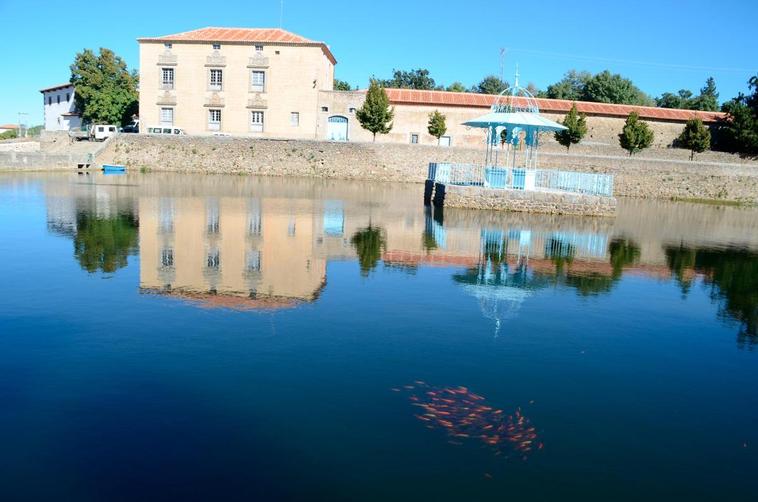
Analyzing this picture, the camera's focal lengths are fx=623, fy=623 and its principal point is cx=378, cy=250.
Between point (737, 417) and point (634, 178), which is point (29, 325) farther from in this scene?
point (634, 178)

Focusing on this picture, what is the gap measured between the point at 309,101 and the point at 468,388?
39.6 m

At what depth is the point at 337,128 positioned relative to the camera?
45438 mm

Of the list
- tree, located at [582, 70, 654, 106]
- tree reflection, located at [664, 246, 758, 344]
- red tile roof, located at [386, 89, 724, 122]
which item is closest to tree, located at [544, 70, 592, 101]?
tree, located at [582, 70, 654, 106]

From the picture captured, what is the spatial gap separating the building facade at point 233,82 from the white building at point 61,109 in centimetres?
1532

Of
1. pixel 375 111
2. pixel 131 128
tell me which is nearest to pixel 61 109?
pixel 131 128

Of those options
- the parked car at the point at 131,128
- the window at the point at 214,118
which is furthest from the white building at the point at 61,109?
the window at the point at 214,118

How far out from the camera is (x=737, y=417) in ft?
20.4

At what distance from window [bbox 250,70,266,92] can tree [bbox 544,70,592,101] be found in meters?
37.5

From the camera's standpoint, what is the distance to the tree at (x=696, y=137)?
42938mm

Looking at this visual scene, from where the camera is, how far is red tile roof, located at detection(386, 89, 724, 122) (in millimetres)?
46250

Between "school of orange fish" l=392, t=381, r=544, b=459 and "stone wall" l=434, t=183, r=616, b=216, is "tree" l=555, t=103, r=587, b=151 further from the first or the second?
"school of orange fish" l=392, t=381, r=544, b=459

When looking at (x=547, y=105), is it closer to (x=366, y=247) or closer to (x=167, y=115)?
(x=167, y=115)

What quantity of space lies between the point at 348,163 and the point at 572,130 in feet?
50.7

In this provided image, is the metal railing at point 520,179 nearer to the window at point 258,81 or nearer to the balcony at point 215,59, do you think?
the window at point 258,81
